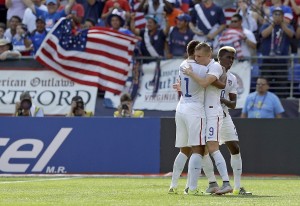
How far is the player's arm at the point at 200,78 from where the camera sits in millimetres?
13641

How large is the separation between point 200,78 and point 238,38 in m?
9.60

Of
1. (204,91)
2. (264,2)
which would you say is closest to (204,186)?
(204,91)

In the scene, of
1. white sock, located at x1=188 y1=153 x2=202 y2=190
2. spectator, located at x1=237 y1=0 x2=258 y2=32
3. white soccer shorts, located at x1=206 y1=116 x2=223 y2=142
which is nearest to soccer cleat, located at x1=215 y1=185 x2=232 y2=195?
white sock, located at x1=188 y1=153 x2=202 y2=190

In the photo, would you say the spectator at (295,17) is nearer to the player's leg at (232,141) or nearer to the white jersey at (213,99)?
the player's leg at (232,141)

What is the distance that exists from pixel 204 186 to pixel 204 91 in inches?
117

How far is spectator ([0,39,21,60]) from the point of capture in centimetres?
2414

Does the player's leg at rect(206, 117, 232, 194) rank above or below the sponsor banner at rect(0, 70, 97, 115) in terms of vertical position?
below

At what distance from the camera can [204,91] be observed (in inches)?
550

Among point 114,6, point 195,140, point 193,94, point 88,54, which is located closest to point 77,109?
point 88,54

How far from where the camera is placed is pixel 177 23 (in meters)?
23.6

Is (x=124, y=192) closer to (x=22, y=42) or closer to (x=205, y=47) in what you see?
(x=205, y=47)

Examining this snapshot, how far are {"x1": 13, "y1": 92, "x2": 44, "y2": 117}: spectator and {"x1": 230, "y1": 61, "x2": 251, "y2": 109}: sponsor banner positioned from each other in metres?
4.65

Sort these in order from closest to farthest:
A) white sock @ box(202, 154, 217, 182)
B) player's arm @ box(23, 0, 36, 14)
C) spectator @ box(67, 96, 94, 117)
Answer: white sock @ box(202, 154, 217, 182), spectator @ box(67, 96, 94, 117), player's arm @ box(23, 0, 36, 14)

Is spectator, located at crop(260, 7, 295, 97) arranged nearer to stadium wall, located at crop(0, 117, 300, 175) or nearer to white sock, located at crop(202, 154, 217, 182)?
stadium wall, located at crop(0, 117, 300, 175)
